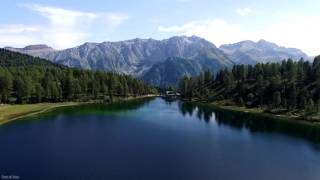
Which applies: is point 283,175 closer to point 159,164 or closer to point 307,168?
point 307,168

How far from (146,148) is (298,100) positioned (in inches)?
4446

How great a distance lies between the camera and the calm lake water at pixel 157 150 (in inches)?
2995

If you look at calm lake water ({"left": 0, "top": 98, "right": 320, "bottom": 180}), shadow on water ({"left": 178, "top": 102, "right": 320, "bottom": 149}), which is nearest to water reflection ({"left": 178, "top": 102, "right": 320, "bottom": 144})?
shadow on water ({"left": 178, "top": 102, "right": 320, "bottom": 149})

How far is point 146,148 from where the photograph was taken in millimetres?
99062

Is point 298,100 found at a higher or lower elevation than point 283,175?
higher

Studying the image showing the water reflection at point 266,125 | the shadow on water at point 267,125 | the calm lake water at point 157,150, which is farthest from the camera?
the water reflection at point 266,125

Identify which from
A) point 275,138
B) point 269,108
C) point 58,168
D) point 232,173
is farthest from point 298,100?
point 58,168

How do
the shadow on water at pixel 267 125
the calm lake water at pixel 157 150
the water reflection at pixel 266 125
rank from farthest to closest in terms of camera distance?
the water reflection at pixel 266 125 < the shadow on water at pixel 267 125 < the calm lake water at pixel 157 150

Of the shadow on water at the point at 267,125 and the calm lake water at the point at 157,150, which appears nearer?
the calm lake water at the point at 157,150

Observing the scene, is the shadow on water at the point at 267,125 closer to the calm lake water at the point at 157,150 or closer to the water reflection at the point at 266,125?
the water reflection at the point at 266,125

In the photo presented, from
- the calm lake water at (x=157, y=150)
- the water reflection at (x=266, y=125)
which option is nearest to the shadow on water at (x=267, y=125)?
the water reflection at (x=266, y=125)

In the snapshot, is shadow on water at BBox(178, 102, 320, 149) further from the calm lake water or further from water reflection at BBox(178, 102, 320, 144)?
the calm lake water

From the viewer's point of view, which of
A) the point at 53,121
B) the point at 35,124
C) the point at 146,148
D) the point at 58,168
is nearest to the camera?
the point at 58,168

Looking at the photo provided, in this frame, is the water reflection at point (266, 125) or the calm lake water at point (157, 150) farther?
the water reflection at point (266, 125)
